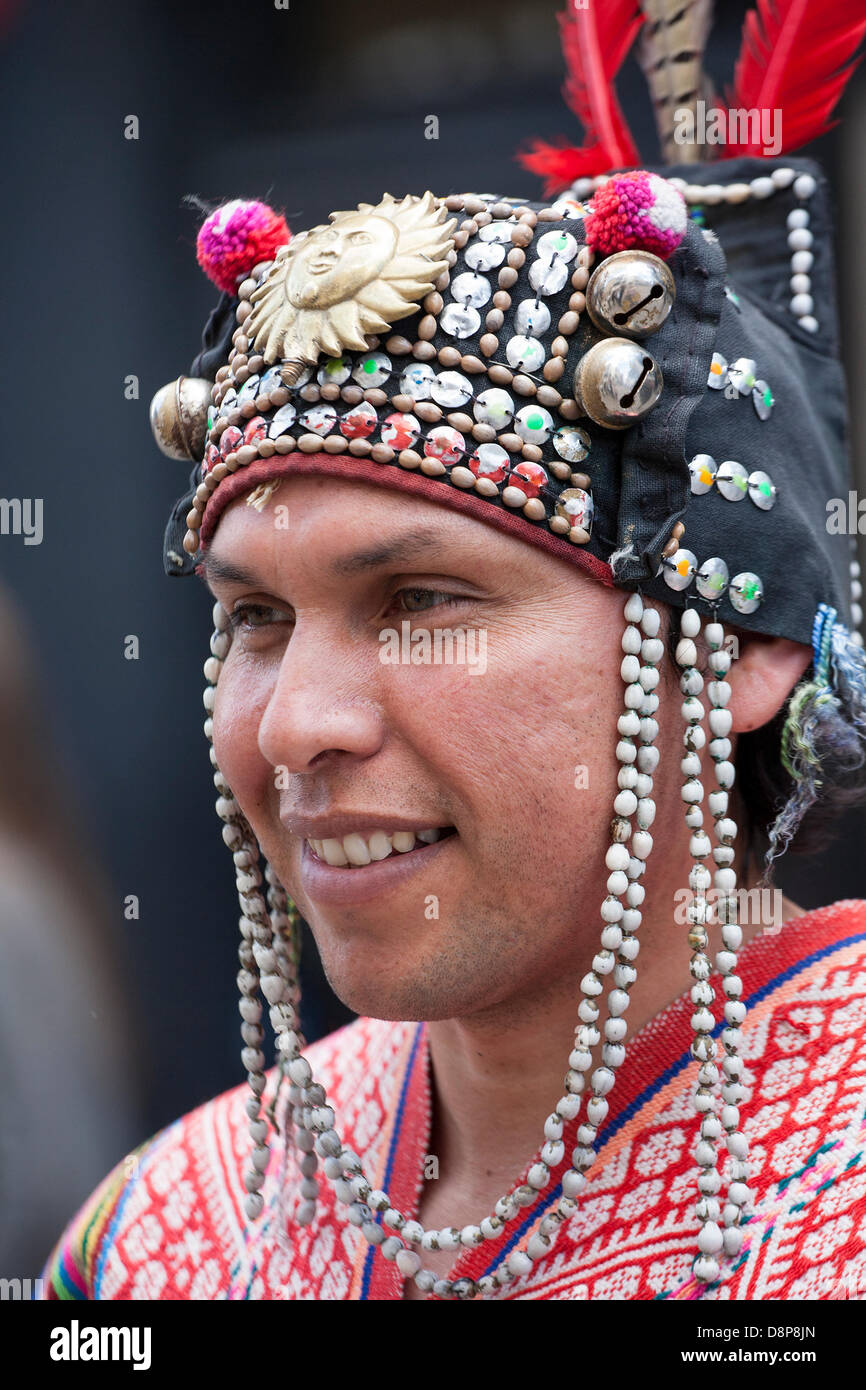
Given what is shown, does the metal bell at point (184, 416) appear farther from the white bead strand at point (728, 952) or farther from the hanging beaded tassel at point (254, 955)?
the white bead strand at point (728, 952)

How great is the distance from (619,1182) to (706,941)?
0.36m

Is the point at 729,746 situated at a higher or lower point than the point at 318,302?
lower

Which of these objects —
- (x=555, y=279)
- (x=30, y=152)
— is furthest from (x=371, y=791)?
(x=30, y=152)

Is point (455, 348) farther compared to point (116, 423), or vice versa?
point (116, 423)

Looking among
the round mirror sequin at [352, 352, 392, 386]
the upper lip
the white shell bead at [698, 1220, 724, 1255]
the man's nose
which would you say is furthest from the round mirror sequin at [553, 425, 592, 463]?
the white shell bead at [698, 1220, 724, 1255]

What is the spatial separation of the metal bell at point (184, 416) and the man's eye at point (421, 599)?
1.50 feet

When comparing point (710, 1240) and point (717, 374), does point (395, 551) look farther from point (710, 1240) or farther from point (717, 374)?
point (710, 1240)

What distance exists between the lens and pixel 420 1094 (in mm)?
2082

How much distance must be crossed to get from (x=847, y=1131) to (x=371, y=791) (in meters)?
0.71

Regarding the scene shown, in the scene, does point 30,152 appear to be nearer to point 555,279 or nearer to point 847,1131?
point 555,279

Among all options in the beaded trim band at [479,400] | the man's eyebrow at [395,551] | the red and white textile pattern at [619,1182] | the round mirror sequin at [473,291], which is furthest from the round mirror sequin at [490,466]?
the red and white textile pattern at [619,1182]

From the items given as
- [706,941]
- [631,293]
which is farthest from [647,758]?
[631,293]

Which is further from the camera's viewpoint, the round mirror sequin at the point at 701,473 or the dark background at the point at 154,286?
the dark background at the point at 154,286

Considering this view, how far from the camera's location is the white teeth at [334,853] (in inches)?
65.5
